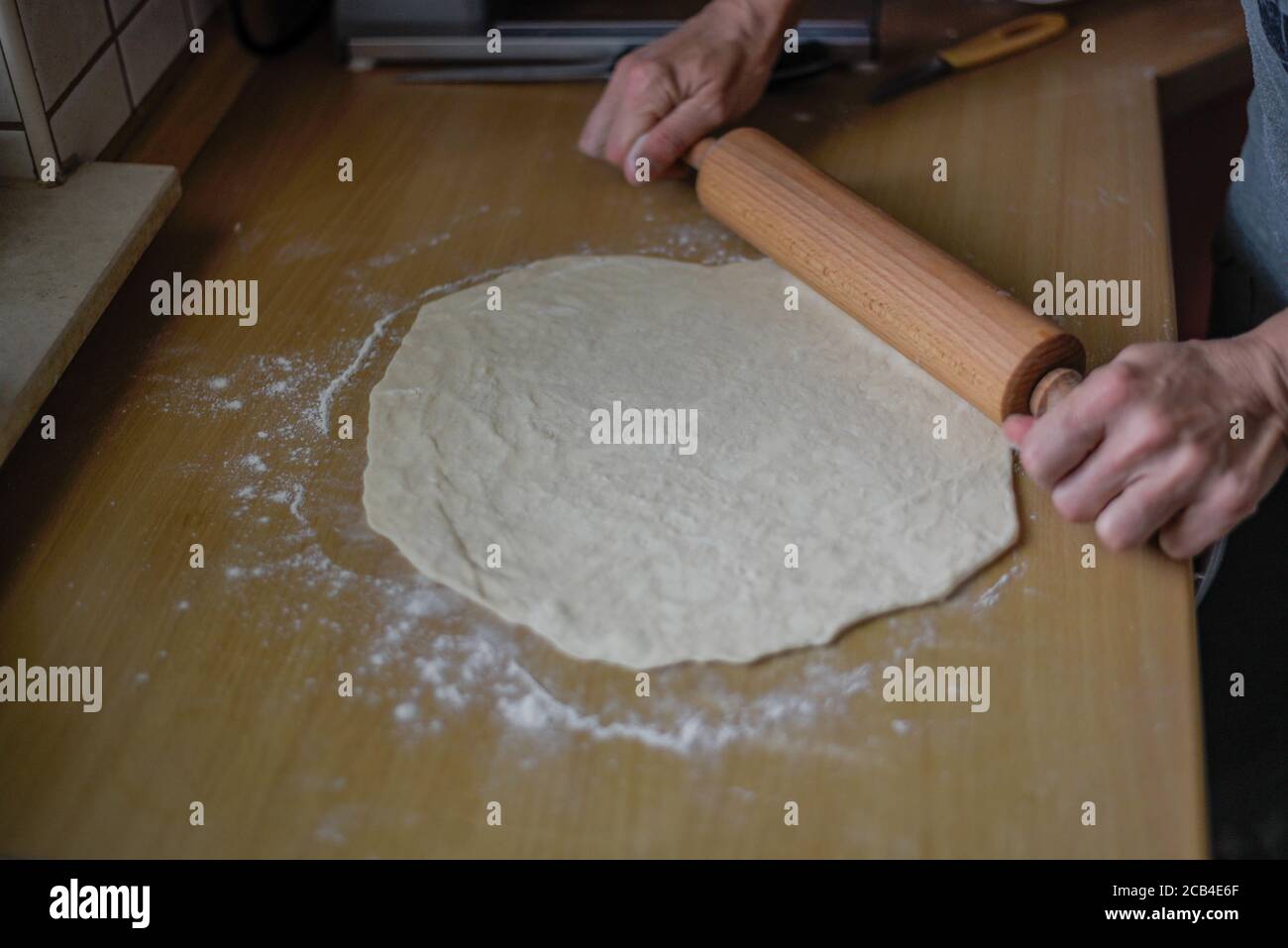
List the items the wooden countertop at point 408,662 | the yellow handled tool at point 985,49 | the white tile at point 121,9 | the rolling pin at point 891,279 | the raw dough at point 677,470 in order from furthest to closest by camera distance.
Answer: the yellow handled tool at point 985,49
the white tile at point 121,9
the rolling pin at point 891,279
the raw dough at point 677,470
the wooden countertop at point 408,662

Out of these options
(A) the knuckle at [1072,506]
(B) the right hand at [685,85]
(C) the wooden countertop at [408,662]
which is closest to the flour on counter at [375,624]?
(C) the wooden countertop at [408,662]

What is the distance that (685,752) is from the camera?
2.89 feet

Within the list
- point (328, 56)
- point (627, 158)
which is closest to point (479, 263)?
point (627, 158)

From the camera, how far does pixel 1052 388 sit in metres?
1.08

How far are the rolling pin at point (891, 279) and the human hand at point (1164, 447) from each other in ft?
0.22

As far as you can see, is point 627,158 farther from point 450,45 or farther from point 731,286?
point 450,45

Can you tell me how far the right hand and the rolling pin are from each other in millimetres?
69

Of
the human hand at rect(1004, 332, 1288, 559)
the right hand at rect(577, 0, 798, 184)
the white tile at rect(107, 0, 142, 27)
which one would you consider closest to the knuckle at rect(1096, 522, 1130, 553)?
the human hand at rect(1004, 332, 1288, 559)

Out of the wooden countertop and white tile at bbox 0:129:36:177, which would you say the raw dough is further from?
white tile at bbox 0:129:36:177

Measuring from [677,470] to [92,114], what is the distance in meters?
0.87

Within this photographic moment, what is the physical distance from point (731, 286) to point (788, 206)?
0.37 ft

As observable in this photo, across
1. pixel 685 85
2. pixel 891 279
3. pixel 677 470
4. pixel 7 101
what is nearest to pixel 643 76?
pixel 685 85

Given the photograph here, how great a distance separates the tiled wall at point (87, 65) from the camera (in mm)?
1303

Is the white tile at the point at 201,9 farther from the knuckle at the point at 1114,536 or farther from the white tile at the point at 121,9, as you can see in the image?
the knuckle at the point at 1114,536
